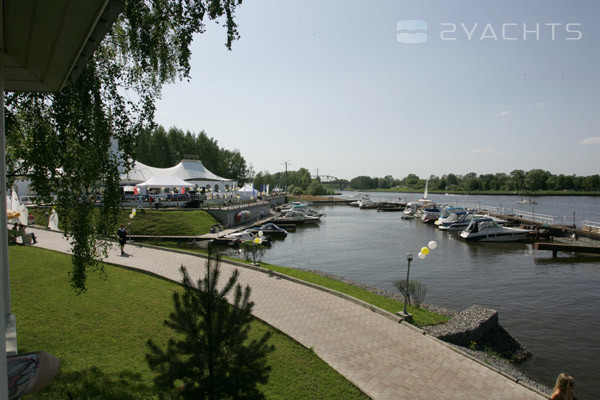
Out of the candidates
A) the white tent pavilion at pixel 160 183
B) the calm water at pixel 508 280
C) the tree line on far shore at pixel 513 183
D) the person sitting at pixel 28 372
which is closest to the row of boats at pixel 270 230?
the calm water at pixel 508 280

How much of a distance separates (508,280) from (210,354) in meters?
22.2

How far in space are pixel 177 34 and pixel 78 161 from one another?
363cm

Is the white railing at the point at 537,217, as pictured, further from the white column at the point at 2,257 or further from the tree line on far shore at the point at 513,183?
the tree line on far shore at the point at 513,183

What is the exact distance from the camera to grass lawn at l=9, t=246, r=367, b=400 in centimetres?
625

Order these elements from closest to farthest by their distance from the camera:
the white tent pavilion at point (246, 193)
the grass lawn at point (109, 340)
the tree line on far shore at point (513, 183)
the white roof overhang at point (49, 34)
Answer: the white roof overhang at point (49, 34)
the grass lawn at point (109, 340)
the white tent pavilion at point (246, 193)
the tree line on far shore at point (513, 183)

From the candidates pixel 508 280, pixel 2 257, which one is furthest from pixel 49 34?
pixel 508 280

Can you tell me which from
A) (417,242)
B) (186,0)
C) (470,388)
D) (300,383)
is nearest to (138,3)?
(186,0)

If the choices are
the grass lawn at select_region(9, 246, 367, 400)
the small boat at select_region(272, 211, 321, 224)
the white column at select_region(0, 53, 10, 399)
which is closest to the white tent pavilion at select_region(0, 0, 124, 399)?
the white column at select_region(0, 53, 10, 399)

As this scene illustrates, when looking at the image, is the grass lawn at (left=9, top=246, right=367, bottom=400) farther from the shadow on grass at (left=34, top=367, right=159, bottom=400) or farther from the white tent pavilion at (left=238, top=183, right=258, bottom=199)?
the white tent pavilion at (left=238, top=183, right=258, bottom=199)

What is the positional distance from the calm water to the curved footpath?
3655mm

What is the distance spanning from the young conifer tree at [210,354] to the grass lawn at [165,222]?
89.7 ft

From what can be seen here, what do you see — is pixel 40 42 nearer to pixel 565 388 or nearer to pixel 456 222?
pixel 565 388

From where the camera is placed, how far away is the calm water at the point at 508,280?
11633 mm

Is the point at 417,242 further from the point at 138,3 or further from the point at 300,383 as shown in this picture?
the point at 138,3
